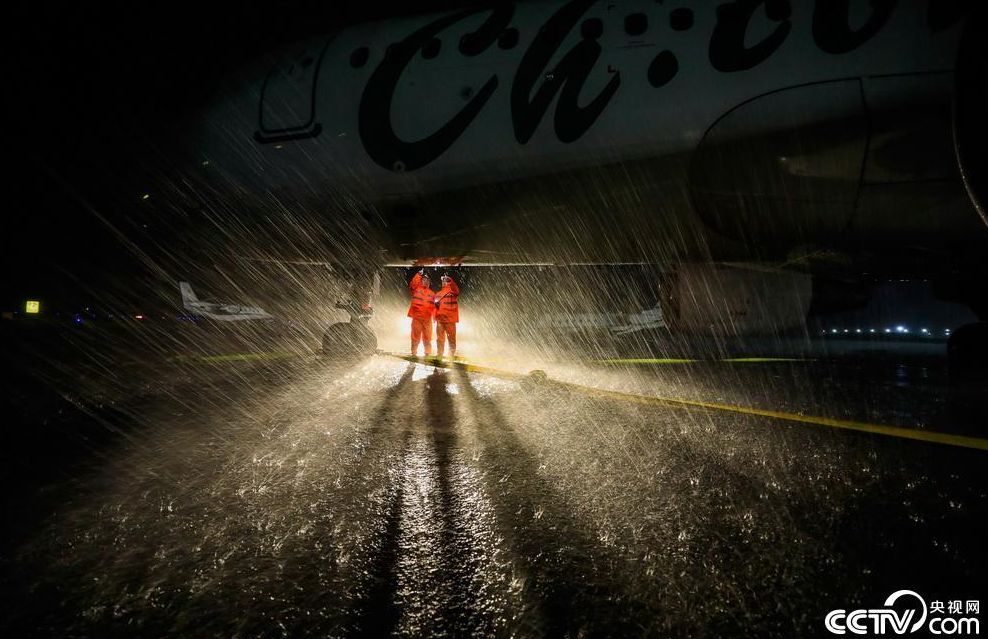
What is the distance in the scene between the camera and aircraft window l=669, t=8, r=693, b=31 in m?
3.93

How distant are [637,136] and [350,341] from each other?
5.06m

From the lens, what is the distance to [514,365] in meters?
6.14

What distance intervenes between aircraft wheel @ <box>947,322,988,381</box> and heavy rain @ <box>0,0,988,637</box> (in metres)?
0.04

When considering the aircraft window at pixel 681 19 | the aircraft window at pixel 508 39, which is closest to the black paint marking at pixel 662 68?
the aircraft window at pixel 681 19

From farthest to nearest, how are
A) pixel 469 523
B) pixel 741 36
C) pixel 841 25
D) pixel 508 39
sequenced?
pixel 508 39
pixel 741 36
pixel 841 25
pixel 469 523

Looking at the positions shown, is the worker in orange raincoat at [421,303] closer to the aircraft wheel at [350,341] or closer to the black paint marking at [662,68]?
the aircraft wheel at [350,341]

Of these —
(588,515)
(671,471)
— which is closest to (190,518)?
(588,515)

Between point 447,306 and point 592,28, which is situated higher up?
point 592,28

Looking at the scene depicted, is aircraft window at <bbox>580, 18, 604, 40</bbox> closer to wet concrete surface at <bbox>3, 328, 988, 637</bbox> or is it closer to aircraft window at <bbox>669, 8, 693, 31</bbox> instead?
aircraft window at <bbox>669, 8, 693, 31</bbox>

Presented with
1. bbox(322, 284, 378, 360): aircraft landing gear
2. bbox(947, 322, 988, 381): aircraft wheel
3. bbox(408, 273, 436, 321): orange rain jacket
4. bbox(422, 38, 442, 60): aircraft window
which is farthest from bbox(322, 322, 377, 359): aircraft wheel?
bbox(947, 322, 988, 381): aircraft wheel

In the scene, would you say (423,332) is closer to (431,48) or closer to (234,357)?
(234,357)

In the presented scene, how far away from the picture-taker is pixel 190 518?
1.64 m

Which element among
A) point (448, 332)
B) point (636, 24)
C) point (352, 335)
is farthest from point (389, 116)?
point (352, 335)

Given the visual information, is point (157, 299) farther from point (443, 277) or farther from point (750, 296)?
point (750, 296)
